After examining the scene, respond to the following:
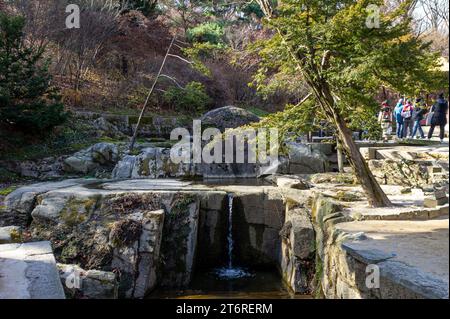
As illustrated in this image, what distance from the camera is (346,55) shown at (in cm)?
631

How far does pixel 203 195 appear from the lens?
789cm

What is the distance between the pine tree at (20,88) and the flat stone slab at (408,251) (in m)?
9.15

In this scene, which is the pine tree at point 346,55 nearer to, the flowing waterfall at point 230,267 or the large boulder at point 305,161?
the flowing waterfall at point 230,267

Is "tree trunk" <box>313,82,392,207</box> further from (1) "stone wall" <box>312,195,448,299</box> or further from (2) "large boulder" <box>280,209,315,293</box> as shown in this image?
(2) "large boulder" <box>280,209,315,293</box>

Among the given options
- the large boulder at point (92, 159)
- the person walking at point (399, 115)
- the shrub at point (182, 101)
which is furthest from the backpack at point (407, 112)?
the large boulder at point (92, 159)

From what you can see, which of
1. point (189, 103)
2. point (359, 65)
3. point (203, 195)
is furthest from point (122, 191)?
point (189, 103)

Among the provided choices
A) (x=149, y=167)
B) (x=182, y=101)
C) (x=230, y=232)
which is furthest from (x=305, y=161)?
(x=182, y=101)

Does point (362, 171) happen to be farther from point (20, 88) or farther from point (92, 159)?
point (20, 88)

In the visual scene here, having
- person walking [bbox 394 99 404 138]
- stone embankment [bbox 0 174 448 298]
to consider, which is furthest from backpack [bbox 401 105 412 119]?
stone embankment [bbox 0 174 448 298]

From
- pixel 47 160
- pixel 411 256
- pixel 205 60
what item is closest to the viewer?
pixel 411 256

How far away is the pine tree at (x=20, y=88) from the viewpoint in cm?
1088

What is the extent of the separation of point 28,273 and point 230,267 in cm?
435
